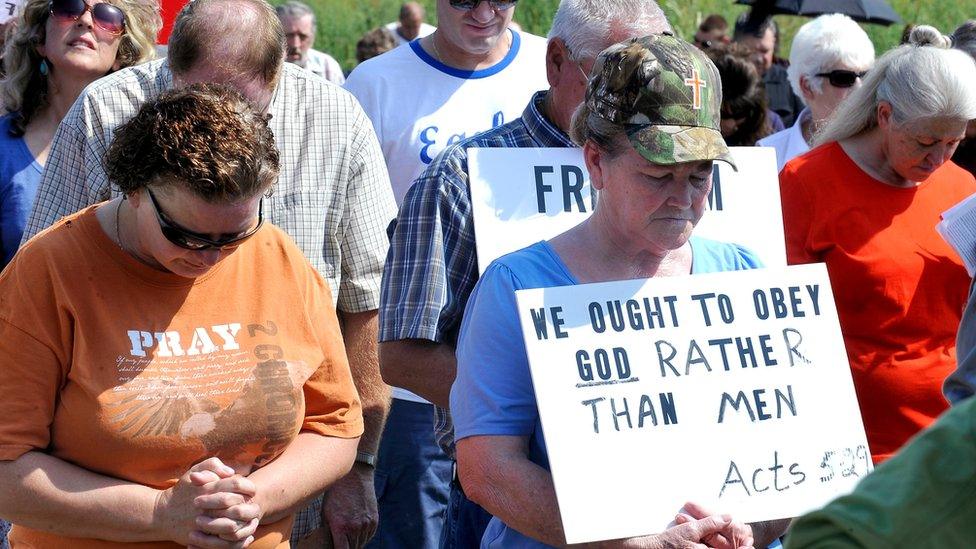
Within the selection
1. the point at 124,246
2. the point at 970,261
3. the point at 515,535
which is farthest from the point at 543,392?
the point at 970,261

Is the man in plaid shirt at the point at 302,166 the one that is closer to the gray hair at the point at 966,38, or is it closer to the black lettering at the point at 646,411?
the black lettering at the point at 646,411

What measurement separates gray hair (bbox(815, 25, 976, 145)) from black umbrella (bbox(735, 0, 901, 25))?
23.5 feet

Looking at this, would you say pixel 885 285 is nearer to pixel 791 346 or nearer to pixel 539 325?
pixel 791 346

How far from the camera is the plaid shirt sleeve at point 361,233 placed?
3854 millimetres

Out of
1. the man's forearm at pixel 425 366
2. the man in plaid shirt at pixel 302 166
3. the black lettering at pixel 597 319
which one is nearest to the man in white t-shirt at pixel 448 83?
the man in plaid shirt at pixel 302 166

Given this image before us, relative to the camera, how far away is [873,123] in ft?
13.7

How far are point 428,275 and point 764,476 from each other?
1007 mm

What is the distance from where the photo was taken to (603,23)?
3.17m

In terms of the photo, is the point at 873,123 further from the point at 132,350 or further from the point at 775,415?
the point at 132,350

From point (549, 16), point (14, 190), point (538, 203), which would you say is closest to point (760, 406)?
point (538, 203)

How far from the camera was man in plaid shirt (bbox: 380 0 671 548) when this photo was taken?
3.15 m

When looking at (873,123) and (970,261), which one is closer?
(970,261)

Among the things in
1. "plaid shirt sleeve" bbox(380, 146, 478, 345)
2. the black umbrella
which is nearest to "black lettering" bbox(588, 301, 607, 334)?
"plaid shirt sleeve" bbox(380, 146, 478, 345)

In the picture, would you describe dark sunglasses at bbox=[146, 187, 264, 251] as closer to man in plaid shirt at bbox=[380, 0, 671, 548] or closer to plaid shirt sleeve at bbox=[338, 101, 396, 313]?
man in plaid shirt at bbox=[380, 0, 671, 548]
